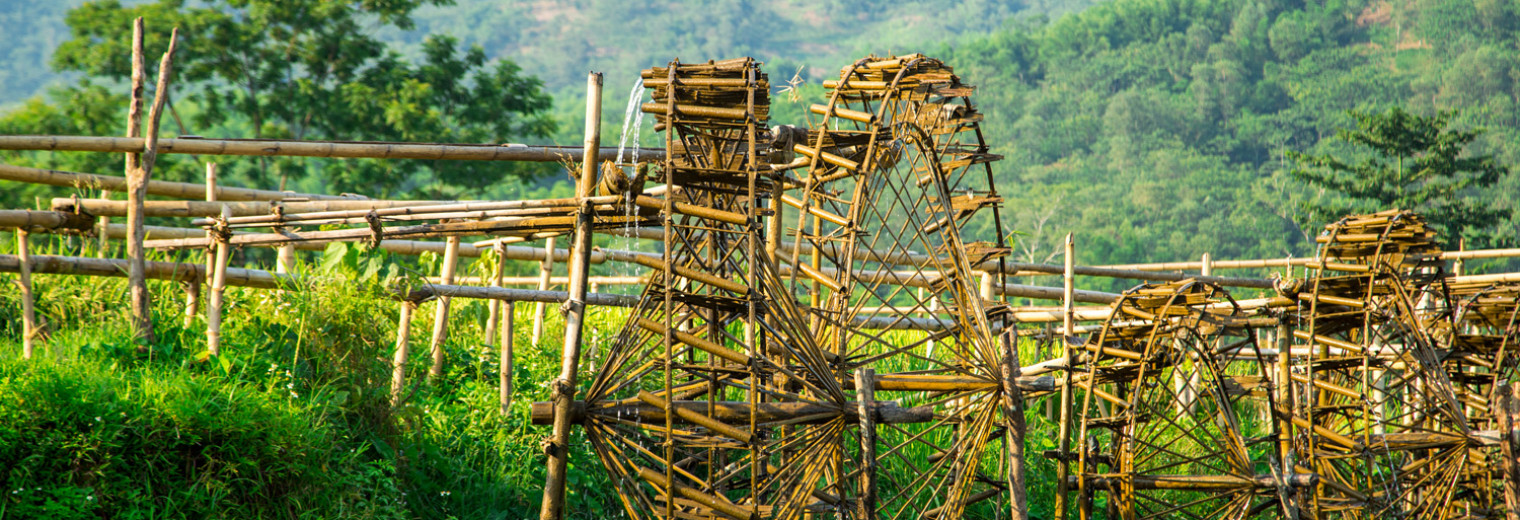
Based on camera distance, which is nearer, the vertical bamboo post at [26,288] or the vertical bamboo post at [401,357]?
the vertical bamboo post at [26,288]

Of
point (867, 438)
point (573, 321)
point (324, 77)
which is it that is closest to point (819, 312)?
point (867, 438)

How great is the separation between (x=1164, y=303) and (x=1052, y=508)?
3066mm

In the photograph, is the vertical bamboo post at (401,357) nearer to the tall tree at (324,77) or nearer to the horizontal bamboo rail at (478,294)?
the horizontal bamboo rail at (478,294)

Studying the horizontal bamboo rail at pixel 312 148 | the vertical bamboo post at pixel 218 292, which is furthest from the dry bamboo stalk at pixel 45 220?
the vertical bamboo post at pixel 218 292

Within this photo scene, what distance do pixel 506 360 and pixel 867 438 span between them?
330 cm

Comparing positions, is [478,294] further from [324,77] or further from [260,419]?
[324,77]

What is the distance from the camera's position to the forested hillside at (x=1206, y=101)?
123 feet

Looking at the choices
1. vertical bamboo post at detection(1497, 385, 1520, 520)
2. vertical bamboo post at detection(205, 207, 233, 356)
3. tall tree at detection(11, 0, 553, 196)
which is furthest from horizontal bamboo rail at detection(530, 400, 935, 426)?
tall tree at detection(11, 0, 553, 196)

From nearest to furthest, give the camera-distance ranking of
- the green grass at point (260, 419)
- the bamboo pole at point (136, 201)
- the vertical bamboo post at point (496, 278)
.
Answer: the green grass at point (260, 419), the bamboo pole at point (136, 201), the vertical bamboo post at point (496, 278)

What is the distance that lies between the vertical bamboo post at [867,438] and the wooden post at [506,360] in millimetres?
2961

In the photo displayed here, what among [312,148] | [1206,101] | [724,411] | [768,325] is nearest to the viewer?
[724,411]

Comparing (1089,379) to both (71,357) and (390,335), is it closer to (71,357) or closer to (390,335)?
(390,335)

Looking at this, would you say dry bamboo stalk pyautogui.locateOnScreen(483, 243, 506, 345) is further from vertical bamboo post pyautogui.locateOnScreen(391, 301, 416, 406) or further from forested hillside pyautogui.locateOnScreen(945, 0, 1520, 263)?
forested hillside pyautogui.locateOnScreen(945, 0, 1520, 263)

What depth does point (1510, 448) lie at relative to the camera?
995 centimetres
